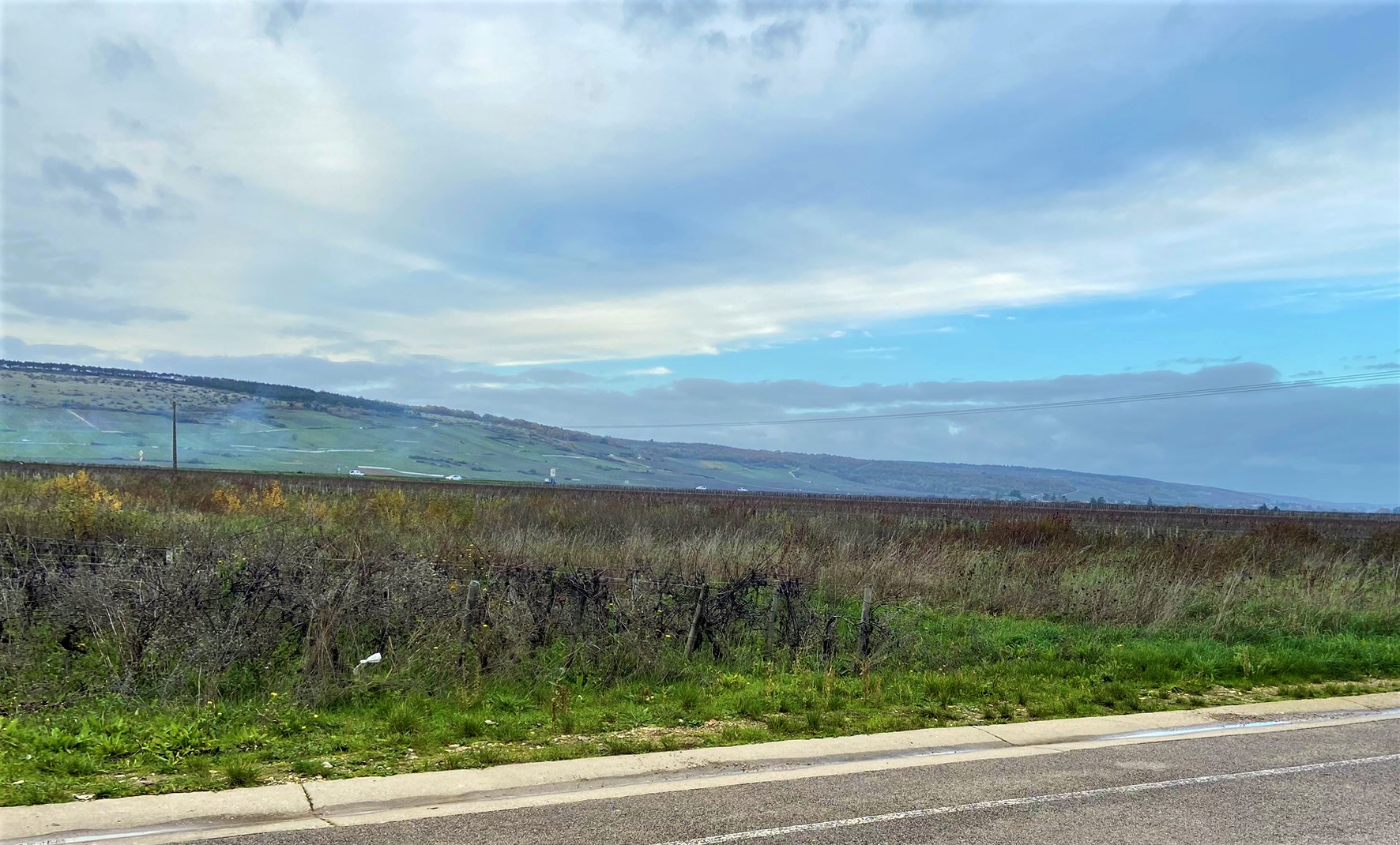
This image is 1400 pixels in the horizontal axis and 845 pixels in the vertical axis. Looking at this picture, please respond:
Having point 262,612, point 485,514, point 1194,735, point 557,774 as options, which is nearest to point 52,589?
point 262,612

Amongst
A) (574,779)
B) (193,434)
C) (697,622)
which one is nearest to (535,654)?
(697,622)

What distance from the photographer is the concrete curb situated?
5.95 metres

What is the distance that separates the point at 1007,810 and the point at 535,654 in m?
6.24

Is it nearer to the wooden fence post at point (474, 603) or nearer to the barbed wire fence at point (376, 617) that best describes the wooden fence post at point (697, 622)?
the barbed wire fence at point (376, 617)

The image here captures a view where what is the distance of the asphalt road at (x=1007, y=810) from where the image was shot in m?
5.85

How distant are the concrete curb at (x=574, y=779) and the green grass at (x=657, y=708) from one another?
0.28 meters

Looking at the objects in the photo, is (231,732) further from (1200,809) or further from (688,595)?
(1200,809)

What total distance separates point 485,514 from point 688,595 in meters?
20.2

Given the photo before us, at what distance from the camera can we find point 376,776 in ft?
23.2

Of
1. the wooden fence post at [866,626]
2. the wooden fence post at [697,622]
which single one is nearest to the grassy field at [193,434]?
the wooden fence post at [697,622]

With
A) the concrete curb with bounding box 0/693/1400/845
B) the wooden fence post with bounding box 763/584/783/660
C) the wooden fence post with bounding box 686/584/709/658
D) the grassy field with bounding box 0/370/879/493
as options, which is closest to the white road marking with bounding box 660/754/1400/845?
the concrete curb with bounding box 0/693/1400/845

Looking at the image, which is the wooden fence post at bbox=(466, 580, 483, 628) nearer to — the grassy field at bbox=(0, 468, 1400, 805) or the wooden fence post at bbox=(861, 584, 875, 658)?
the grassy field at bbox=(0, 468, 1400, 805)

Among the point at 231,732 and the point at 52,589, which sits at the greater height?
the point at 52,589

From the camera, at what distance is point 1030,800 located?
6.69 metres
